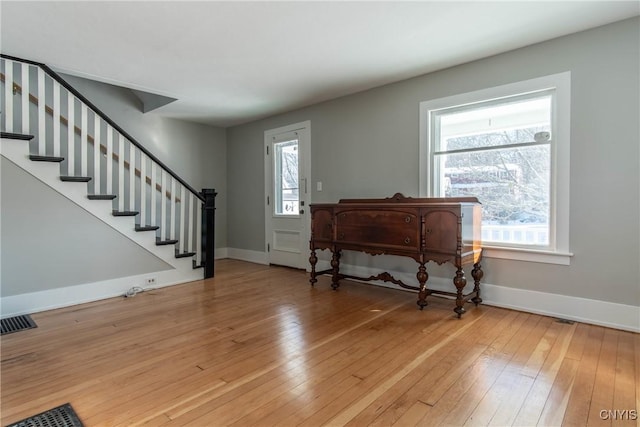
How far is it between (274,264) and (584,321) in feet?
12.5

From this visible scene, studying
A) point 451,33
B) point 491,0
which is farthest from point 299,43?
point 491,0

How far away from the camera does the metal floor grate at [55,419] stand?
4.86 feet

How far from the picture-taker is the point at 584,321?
264 cm

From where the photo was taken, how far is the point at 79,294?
3.30 meters

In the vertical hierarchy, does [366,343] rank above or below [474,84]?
below

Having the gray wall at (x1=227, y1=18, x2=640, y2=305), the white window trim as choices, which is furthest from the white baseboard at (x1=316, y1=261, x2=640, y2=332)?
the white window trim

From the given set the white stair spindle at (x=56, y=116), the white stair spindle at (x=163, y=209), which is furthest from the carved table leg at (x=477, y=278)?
the white stair spindle at (x=56, y=116)

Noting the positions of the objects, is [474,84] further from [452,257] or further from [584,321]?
[584,321]

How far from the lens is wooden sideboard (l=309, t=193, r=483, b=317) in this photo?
2.81 meters

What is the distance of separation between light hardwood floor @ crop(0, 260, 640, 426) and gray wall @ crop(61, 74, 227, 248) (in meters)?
2.75

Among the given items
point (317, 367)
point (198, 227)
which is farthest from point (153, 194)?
point (317, 367)

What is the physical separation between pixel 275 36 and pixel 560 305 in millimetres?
3205

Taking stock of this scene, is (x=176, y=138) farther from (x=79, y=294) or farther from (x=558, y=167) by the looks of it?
(x=558, y=167)

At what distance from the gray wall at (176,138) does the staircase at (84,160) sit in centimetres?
33
